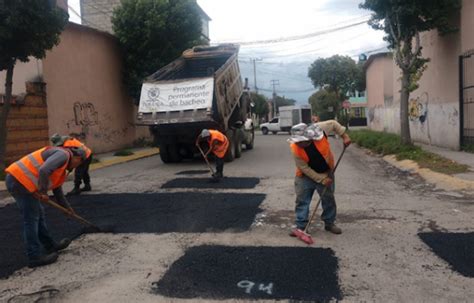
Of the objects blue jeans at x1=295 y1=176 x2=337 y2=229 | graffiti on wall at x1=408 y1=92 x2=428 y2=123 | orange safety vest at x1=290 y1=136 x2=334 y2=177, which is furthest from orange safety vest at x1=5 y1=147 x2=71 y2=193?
graffiti on wall at x1=408 y1=92 x2=428 y2=123

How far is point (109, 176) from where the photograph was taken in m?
12.8

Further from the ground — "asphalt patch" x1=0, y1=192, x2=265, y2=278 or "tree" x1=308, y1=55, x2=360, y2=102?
"tree" x1=308, y1=55, x2=360, y2=102

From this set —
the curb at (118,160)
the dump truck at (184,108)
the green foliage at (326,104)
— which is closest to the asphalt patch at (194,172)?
the dump truck at (184,108)

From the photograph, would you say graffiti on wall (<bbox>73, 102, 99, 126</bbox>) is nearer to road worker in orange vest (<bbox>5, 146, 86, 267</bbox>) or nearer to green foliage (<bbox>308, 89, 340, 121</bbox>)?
road worker in orange vest (<bbox>5, 146, 86, 267</bbox>)

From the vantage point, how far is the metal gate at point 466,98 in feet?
51.2

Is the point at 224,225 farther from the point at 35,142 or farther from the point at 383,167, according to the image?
the point at 35,142

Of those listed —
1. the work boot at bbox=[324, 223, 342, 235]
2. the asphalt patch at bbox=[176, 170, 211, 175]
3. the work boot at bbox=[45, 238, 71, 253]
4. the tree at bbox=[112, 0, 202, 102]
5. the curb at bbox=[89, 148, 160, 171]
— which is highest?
the tree at bbox=[112, 0, 202, 102]

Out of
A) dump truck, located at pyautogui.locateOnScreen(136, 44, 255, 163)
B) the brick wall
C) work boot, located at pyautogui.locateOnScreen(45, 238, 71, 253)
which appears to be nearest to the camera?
work boot, located at pyautogui.locateOnScreen(45, 238, 71, 253)

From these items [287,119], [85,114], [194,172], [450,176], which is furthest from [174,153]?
[287,119]

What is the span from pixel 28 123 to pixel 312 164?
11.6 m

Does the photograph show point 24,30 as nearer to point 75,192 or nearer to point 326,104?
point 75,192

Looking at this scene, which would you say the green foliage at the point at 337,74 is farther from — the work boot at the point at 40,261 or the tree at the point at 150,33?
the work boot at the point at 40,261

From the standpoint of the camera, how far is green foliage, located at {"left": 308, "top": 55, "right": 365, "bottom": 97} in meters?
57.8

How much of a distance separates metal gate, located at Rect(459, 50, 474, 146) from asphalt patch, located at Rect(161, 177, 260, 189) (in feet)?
26.4
